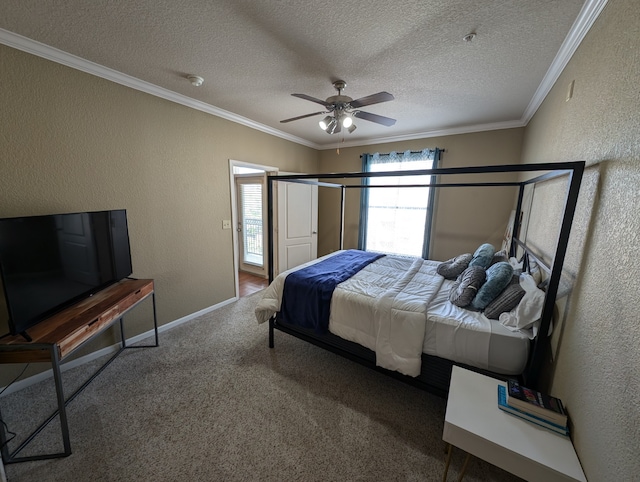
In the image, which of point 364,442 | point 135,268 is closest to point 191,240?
point 135,268

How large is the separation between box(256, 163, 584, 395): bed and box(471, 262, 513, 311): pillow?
0.07m

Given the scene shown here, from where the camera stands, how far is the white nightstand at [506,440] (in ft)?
3.11

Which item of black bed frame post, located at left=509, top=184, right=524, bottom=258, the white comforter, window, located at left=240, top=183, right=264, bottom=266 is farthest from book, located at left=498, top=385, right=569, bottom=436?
window, located at left=240, top=183, right=264, bottom=266

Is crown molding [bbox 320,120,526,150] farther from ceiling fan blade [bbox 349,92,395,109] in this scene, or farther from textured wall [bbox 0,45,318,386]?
ceiling fan blade [bbox 349,92,395,109]

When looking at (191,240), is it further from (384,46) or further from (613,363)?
(613,363)

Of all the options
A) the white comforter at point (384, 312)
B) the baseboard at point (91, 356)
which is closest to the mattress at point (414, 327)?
the white comforter at point (384, 312)

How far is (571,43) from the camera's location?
5.07ft

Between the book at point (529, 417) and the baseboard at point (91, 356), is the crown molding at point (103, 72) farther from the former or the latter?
the book at point (529, 417)

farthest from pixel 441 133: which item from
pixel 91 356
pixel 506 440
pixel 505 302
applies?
pixel 91 356

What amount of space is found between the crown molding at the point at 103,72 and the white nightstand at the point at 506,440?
3485mm

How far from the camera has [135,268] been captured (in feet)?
7.91

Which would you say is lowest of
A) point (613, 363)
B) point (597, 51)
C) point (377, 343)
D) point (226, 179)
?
point (377, 343)

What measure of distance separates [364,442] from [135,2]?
298 cm

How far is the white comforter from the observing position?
1634 mm
